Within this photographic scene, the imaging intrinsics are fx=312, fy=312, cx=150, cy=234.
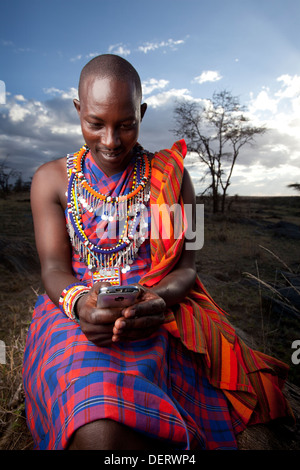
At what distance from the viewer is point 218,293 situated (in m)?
5.23

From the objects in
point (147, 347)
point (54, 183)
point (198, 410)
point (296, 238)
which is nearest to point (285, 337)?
point (198, 410)

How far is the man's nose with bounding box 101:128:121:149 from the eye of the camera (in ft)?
5.43

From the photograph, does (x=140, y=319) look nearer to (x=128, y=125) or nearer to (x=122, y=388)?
(x=122, y=388)

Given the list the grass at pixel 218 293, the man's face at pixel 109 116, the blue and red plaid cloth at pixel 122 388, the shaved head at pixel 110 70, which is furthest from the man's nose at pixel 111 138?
the grass at pixel 218 293

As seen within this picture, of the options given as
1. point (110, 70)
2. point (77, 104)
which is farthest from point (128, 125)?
point (77, 104)

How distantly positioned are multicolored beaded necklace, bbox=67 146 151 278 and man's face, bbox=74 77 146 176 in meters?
0.25

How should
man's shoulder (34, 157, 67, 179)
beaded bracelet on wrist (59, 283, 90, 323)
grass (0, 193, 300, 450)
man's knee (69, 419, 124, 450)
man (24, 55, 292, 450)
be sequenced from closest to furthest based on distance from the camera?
man's knee (69, 419, 124, 450) < man (24, 55, 292, 450) < beaded bracelet on wrist (59, 283, 90, 323) < man's shoulder (34, 157, 67, 179) < grass (0, 193, 300, 450)

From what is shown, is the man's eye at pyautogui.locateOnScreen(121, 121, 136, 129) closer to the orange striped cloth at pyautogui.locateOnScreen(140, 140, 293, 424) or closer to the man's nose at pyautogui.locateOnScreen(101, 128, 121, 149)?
the man's nose at pyautogui.locateOnScreen(101, 128, 121, 149)

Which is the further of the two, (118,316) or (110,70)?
(110,70)

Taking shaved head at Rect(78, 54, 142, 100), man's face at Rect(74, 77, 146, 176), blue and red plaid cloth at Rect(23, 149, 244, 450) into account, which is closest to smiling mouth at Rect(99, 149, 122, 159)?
man's face at Rect(74, 77, 146, 176)

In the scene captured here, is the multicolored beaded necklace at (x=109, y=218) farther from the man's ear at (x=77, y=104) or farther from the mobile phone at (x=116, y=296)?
the mobile phone at (x=116, y=296)

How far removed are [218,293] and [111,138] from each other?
410cm
